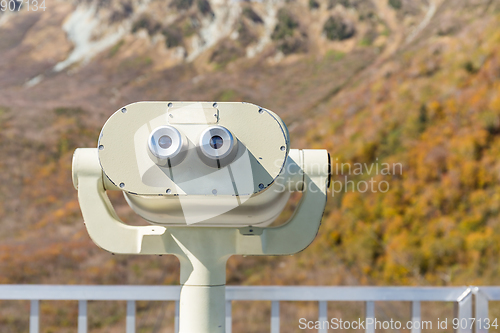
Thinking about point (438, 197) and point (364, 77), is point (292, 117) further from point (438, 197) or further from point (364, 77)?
point (438, 197)

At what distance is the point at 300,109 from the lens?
32.9 ft

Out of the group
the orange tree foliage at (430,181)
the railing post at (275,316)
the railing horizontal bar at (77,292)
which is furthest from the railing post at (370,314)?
the orange tree foliage at (430,181)

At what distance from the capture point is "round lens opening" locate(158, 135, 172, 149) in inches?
30.0

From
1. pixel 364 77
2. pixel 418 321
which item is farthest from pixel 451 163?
pixel 418 321

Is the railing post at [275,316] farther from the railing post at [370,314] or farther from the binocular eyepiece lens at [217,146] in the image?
the binocular eyepiece lens at [217,146]

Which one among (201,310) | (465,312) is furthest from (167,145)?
(465,312)

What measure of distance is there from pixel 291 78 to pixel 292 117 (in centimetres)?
175

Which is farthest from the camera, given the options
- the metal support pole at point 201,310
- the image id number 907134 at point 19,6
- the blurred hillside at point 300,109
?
the image id number 907134 at point 19,6

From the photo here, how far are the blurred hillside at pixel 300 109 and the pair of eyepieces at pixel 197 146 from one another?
18.8 feet

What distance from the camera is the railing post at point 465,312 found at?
53.1 inches

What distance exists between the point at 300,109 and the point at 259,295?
353 inches

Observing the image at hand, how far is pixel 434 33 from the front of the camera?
10000mm

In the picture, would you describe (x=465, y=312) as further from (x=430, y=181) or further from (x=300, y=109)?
(x=300, y=109)

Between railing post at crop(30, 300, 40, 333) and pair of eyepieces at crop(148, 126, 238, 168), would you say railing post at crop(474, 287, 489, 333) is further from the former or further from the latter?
railing post at crop(30, 300, 40, 333)
